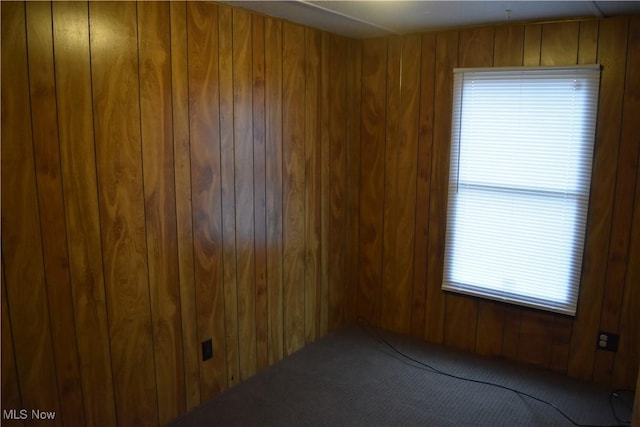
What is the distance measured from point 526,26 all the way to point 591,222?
1.24 meters

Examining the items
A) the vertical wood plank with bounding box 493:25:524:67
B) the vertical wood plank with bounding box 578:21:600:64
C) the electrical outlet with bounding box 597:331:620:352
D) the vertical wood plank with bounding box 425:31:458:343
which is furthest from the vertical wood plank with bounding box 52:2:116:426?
the electrical outlet with bounding box 597:331:620:352

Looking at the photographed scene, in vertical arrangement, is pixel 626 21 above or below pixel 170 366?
above

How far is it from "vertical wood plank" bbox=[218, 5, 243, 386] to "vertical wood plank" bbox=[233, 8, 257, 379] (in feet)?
0.08

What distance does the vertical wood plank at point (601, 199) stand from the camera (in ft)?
9.00

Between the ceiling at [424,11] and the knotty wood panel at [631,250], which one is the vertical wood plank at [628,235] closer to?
the knotty wood panel at [631,250]

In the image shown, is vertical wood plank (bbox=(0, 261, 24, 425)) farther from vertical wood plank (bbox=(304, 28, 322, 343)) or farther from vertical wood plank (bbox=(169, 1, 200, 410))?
vertical wood plank (bbox=(304, 28, 322, 343))

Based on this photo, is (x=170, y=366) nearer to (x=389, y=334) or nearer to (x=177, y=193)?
(x=177, y=193)

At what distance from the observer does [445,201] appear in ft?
11.1

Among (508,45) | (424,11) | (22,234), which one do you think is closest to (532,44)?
(508,45)

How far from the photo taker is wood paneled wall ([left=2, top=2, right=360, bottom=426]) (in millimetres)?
1920

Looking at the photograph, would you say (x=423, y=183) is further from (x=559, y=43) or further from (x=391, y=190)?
(x=559, y=43)

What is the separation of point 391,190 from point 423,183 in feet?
0.85

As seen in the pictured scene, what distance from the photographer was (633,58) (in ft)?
8.86

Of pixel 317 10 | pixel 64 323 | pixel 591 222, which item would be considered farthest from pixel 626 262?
pixel 64 323
